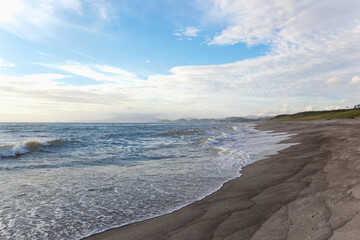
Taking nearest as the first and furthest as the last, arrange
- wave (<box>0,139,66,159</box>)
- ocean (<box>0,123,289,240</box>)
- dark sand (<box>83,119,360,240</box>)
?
dark sand (<box>83,119,360,240</box>)
ocean (<box>0,123,289,240</box>)
wave (<box>0,139,66,159</box>)

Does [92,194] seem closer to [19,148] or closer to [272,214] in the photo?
[272,214]

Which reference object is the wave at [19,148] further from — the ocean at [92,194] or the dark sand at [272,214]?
the dark sand at [272,214]

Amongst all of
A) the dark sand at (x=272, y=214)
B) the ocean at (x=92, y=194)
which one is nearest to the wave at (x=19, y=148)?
the ocean at (x=92, y=194)

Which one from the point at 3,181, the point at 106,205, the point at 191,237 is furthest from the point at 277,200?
the point at 3,181

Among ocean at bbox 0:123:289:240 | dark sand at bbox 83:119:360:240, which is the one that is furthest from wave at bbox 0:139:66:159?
Answer: dark sand at bbox 83:119:360:240

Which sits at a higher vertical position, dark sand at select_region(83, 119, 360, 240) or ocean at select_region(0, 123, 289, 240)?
dark sand at select_region(83, 119, 360, 240)

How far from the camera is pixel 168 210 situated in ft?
18.5

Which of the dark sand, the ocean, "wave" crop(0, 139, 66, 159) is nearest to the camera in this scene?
the dark sand

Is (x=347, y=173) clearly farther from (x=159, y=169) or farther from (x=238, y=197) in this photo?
(x=159, y=169)

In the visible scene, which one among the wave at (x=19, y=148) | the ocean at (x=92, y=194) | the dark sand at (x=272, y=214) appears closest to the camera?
the dark sand at (x=272, y=214)

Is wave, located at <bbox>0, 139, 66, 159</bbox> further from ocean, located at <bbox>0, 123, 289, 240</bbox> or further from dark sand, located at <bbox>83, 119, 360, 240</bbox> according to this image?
dark sand, located at <bbox>83, 119, 360, 240</bbox>

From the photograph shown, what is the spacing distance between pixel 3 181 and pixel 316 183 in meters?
10.8

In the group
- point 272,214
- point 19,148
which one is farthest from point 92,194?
point 19,148

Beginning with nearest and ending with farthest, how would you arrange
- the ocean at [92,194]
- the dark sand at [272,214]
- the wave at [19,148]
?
the dark sand at [272,214] < the ocean at [92,194] < the wave at [19,148]
